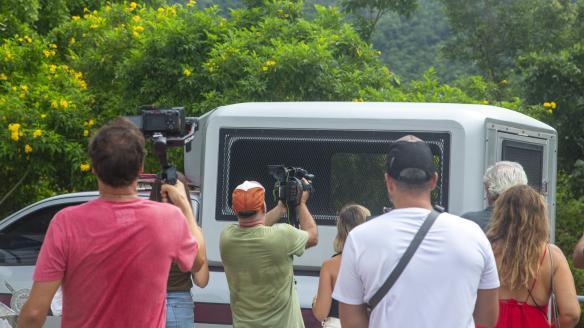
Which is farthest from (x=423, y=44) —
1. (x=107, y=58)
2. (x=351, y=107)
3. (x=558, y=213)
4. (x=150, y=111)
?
(x=150, y=111)

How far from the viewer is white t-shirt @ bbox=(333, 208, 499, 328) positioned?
10.9 feet

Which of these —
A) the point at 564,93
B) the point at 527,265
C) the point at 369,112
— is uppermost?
the point at 564,93

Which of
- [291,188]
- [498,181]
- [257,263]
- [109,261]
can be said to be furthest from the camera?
[291,188]

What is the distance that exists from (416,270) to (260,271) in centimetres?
211

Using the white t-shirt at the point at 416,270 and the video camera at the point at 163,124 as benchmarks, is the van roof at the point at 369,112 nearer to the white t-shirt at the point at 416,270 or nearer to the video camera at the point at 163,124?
the video camera at the point at 163,124

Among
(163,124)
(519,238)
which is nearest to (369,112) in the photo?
(163,124)

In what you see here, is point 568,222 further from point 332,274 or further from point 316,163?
point 332,274

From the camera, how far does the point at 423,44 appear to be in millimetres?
34094

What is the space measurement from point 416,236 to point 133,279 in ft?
3.29

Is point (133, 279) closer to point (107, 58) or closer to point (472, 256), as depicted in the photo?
point (472, 256)

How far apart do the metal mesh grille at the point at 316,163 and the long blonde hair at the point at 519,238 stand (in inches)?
96.1

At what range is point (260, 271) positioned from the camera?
5320 millimetres

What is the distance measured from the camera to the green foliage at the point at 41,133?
11.1 metres

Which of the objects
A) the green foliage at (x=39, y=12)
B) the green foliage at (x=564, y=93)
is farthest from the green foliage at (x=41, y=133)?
the green foliage at (x=564, y=93)
